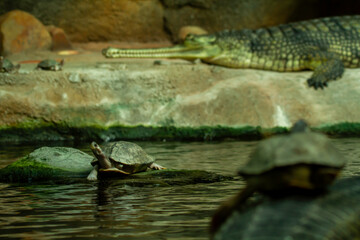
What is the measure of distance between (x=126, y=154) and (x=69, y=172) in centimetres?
69

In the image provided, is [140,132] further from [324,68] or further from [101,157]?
[101,157]

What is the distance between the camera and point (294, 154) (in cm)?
206

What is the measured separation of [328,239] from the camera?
2.07 metres

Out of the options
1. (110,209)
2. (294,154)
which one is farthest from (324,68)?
(294,154)

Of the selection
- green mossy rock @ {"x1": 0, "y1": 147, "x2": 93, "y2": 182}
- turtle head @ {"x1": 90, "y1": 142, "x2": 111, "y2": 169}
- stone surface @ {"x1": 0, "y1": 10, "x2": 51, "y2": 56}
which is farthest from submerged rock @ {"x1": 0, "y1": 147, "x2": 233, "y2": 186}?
stone surface @ {"x1": 0, "y1": 10, "x2": 51, "y2": 56}

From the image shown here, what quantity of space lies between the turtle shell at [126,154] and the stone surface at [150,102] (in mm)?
3826

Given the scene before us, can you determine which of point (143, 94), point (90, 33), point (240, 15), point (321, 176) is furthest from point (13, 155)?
point (240, 15)

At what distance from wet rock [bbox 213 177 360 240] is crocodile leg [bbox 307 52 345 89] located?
26.9 ft

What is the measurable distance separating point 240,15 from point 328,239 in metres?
13.2

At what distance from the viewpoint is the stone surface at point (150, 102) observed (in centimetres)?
948

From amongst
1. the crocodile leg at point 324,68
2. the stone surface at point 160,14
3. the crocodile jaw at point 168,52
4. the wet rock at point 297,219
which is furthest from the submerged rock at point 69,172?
the stone surface at point 160,14

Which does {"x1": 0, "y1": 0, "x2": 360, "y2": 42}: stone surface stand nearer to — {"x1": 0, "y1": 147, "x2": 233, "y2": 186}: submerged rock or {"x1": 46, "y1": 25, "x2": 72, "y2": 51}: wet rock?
{"x1": 46, "y1": 25, "x2": 72, "y2": 51}: wet rock

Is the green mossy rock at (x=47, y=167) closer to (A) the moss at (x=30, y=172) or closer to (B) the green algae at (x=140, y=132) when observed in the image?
(A) the moss at (x=30, y=172)

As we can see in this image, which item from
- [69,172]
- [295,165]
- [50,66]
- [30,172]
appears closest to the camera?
[295,165]
